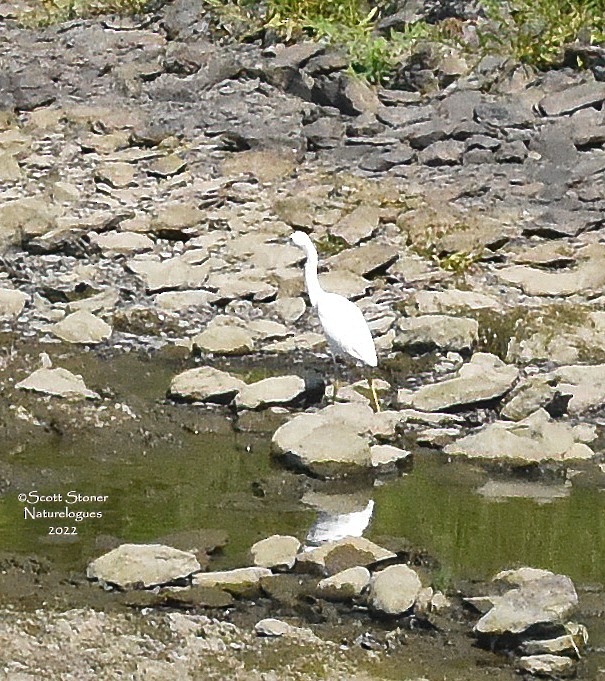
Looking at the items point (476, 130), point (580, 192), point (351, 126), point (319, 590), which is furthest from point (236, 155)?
point (319, 590)

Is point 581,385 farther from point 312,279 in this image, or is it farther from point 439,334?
point 312,279

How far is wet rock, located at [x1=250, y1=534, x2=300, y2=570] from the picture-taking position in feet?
21.3

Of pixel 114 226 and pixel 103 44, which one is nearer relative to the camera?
pixel 114 226

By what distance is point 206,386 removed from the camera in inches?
343

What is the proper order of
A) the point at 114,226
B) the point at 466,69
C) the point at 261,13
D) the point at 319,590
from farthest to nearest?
the point at 261,13 < the point at 466,69 < the point at 114,226 < the point at 319,590

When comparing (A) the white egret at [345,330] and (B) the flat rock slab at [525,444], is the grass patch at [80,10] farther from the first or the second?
(B) the flat rock slab at [525,444]

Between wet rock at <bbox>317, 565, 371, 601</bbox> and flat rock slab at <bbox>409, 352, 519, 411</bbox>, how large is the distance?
2378 millimetres

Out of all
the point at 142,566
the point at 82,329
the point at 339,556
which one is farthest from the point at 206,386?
the point at 142,566

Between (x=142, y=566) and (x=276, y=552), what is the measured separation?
1.72ft

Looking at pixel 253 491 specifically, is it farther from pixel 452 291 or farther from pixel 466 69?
pixel 466 69

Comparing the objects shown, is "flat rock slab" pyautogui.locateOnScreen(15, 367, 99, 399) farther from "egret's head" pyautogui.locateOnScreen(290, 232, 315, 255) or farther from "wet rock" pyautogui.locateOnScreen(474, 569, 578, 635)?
"wet rock" pyautogui.locateOnScreen(474, 569, 578, 635)

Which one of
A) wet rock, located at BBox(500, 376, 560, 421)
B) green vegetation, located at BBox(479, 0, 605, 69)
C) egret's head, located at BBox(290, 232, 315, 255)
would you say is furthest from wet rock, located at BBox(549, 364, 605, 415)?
green vegetation, located at BBox(479, 0, 605, 69)

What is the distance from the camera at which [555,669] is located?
18.7ft

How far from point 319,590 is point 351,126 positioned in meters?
6.91
